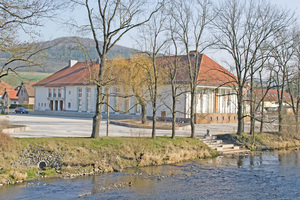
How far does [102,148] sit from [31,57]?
655cm

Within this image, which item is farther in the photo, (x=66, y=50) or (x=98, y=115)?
(x=98, y=115)

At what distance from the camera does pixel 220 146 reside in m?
28.6

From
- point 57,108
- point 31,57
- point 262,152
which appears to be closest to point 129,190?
point 31,57

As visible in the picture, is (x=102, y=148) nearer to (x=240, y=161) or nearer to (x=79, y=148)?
(x=79, y=148)

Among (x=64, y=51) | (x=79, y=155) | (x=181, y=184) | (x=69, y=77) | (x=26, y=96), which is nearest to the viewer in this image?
(x=181, y=184)

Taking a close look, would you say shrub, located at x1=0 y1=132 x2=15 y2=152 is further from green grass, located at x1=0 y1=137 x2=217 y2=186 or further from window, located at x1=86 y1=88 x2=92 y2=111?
window, located at x1=86 y1=88 x2=92 y2=111

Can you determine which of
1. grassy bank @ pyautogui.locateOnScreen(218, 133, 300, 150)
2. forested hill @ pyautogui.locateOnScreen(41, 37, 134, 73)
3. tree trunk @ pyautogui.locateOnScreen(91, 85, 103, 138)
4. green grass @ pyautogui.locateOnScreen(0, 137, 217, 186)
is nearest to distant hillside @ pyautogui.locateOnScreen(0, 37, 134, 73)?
forested hill @ pyautogui.locateOnScreen(41, 37, 134, 73)

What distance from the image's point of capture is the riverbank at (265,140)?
30359 millimetres

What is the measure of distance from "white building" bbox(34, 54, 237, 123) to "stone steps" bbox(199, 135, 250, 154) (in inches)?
463

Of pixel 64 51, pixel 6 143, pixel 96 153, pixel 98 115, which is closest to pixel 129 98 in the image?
pixel 98 115

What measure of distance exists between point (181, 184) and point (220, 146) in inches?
461

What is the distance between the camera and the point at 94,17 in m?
22.0

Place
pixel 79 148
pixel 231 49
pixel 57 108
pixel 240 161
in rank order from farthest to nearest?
pixel 57 108 → pixel 231 49 → pixel 240 161 → pixel 79 148

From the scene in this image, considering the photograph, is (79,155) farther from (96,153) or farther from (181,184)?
(181,184)
